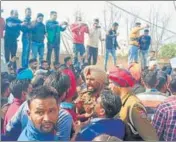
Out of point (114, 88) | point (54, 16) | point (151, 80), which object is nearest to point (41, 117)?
point (114, 88)

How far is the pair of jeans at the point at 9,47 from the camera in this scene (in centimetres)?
727

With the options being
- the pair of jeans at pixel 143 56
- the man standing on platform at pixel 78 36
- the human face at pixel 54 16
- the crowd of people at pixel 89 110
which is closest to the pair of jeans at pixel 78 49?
the man standing on platform at pixel 78 36

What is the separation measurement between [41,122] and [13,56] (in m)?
4.54

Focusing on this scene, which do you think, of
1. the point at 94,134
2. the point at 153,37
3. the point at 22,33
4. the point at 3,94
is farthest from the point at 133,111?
the point at 153,37

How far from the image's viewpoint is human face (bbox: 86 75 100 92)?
388cm

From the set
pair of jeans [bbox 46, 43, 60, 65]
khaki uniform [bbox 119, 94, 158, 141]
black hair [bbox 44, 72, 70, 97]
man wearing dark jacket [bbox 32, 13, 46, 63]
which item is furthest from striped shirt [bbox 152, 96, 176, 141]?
pair of jeans [bbox 46, 43, 60, 65]

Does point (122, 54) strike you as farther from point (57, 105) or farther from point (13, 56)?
point (57, 105)

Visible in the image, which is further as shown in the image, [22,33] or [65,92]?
[22,33]

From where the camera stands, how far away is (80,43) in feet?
28.2

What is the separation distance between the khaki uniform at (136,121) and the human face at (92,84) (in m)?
0.45

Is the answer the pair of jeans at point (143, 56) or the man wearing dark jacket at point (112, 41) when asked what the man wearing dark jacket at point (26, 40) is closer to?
the man wearing dark jacket at point (112, 41)

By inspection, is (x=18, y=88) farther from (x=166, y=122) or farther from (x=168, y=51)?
(x=168, y=51)

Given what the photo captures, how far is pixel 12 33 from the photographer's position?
7.10m

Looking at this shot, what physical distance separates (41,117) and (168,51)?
5166mm
